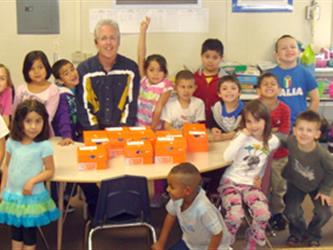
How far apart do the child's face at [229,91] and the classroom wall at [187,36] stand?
1.59 m

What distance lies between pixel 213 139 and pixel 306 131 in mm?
649

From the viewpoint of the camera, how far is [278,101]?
4.05 metres

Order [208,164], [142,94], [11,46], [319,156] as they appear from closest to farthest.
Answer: [208,164], [319,156], [142,94], [11,46]

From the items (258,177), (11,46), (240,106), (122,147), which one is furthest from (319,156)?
(11,46)

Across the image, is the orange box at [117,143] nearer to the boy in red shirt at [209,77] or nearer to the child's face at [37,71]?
the child's face at [37,71]

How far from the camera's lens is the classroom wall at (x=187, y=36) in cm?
535

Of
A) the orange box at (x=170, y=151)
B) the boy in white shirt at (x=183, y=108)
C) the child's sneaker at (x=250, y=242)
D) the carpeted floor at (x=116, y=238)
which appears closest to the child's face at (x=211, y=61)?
the boy in white shirt at (x=183, y=108)

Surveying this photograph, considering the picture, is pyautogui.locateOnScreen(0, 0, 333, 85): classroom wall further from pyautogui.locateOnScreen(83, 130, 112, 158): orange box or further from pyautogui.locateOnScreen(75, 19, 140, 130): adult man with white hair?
pyautogui.locateOnScreen(83, 130, 112, 158): orange box

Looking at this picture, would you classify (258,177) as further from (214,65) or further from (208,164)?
(214,65)

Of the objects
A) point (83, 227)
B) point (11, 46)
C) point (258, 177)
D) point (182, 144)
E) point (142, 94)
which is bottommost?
point (83, 227)

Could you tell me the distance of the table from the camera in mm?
3187

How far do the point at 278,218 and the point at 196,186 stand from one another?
133 cm

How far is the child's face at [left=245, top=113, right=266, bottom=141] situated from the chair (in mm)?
774

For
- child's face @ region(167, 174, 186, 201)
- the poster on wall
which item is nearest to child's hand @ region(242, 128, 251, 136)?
child's face @ region(167, 174, 186, 201)
